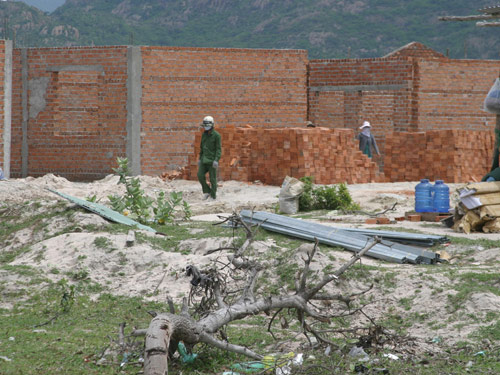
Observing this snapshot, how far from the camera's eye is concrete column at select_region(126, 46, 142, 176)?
19.5 meters

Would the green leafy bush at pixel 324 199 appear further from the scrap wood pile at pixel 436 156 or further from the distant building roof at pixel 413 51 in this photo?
the distant building roof at pixel 413 51

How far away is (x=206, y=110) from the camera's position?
67.6 feet

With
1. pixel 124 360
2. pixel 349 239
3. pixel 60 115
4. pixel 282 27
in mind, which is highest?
pixel 282 27

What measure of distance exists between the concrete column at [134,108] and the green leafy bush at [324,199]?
7.30 meters

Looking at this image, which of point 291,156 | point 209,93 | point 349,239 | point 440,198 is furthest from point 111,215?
point 209,93

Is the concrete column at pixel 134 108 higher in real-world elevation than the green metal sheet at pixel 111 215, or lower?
higher

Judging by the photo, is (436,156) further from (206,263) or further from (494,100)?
(206,263)

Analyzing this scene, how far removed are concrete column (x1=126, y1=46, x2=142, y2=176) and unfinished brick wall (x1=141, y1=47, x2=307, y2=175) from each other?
0.41ft

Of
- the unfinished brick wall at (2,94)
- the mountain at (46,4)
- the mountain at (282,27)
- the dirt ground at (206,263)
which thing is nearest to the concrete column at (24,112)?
the unfinished brick wall at (2,94)

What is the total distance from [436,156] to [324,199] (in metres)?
6.08

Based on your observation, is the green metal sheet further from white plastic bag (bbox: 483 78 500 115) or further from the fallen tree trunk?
white plastic bag (bbox: 483 78 500 115)

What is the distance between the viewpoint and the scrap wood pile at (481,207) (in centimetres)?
1075

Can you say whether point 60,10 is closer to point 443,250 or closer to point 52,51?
point 52,51

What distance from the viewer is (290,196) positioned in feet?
42.5
